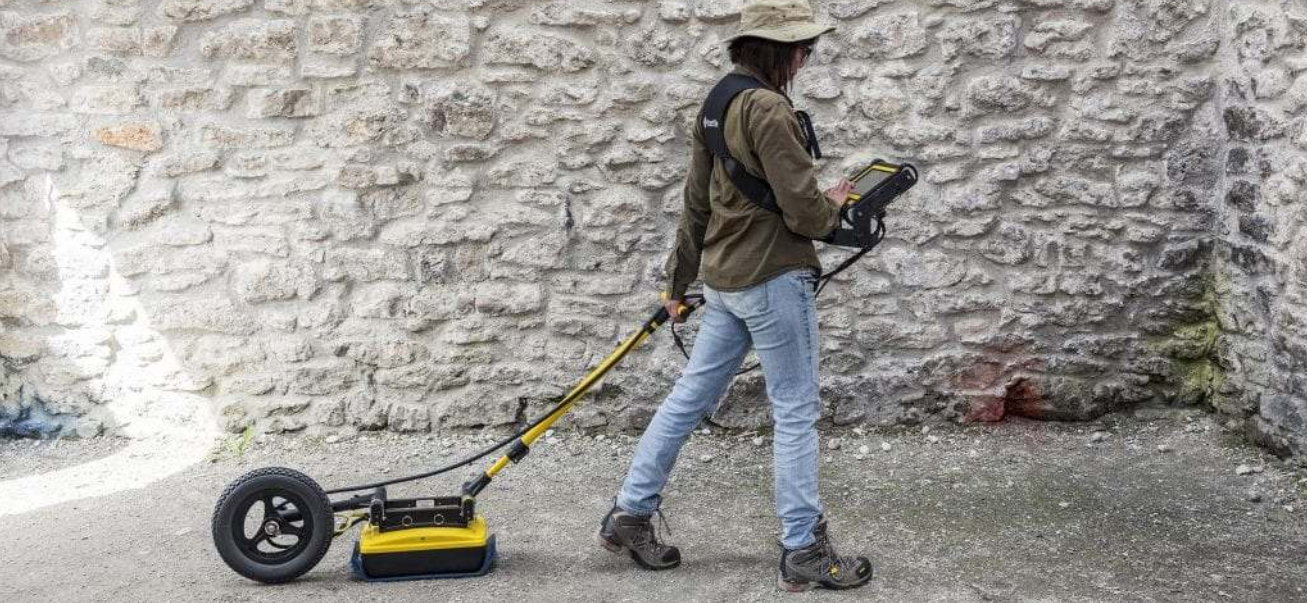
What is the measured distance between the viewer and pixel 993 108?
191 inches

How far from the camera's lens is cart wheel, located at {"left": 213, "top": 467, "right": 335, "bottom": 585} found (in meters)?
3.58

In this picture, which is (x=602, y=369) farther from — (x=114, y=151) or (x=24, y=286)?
(x=24, y=286)

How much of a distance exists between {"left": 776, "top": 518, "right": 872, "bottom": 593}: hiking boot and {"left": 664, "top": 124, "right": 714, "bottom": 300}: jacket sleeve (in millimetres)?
826

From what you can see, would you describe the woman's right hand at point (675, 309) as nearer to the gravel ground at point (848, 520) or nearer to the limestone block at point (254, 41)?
the gravel ground at point (848, 520)

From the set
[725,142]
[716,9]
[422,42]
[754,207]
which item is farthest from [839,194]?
[422,42]

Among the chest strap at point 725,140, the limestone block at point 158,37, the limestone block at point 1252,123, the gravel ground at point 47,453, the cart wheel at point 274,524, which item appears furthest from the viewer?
the gravel ground at point 47,453

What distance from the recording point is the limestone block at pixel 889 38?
4.80 meters

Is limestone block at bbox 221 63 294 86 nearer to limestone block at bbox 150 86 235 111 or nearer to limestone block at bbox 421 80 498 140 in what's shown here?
limestone block at bbox 150 86 235 111

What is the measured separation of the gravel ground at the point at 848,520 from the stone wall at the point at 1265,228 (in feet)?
0.79

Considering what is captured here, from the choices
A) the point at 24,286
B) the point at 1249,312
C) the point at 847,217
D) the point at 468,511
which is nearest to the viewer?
the point at 847,217

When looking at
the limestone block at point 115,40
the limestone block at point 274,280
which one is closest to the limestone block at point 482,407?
the limestone block at point 274,280

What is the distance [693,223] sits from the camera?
146 inches

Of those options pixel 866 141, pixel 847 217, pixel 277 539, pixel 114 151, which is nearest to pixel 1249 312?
pixel 866 141

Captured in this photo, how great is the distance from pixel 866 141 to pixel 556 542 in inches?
78.1
